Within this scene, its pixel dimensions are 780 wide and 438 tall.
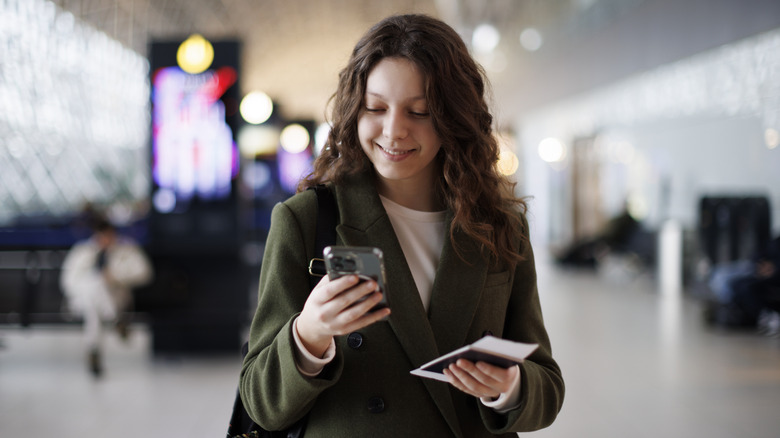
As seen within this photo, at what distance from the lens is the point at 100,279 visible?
6.20 m

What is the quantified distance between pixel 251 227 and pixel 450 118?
14.5 metres

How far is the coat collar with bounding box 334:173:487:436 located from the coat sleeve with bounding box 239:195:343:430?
112 mm

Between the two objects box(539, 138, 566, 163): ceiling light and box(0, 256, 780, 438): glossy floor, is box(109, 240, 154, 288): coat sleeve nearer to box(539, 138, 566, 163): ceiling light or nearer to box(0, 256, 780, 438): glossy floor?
box(0, 256, 780, 438): glossy floor

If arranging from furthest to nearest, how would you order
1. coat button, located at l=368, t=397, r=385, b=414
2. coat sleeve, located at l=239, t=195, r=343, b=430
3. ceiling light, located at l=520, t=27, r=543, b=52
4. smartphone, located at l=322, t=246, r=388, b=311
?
ceiling light, located at l=520, t=27, r=543, b=52 → coat button, located at l=368, t=397, r=385, b=414 → coat sleeve, located at l=239, t=195, r=343, b=430 → smartphone, located at l=322, t=246, r=388, b=311

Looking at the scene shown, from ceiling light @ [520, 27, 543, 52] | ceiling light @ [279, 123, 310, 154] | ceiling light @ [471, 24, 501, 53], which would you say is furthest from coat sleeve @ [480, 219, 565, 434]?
ceiling light @ [471, 24, 501, 53]

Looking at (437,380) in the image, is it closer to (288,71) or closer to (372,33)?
(372,33)

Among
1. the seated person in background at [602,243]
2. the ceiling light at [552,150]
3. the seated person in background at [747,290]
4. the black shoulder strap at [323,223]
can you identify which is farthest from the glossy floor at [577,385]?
the ceiling light at [552,150]

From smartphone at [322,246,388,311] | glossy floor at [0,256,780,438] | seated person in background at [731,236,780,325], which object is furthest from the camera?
seated person in background at [731,236,780,325]

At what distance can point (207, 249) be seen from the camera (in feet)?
23.0

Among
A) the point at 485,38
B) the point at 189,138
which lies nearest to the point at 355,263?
the point at 189,138

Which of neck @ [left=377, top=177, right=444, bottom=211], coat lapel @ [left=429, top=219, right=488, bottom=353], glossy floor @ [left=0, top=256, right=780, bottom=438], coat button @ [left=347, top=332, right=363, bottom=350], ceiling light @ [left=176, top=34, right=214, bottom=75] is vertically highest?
ceiling light @ [left=176, top=34, right=214, bottom=75]

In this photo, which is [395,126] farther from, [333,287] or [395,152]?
[333,287]

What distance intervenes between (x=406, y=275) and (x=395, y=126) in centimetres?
34

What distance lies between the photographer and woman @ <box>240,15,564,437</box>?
1438 millimetres
